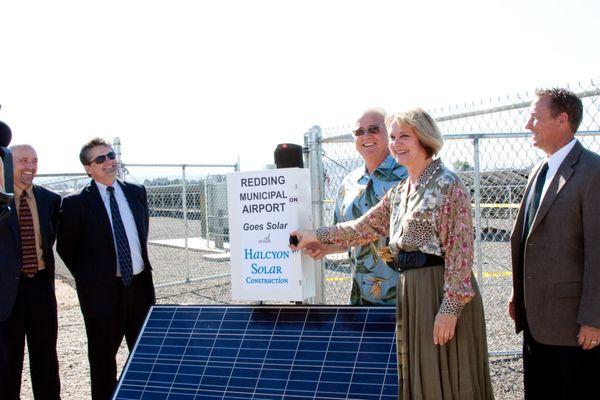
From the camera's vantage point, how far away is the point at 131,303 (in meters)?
4.98

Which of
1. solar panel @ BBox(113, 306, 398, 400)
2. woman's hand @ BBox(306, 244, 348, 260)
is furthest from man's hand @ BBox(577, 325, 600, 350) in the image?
woman's hand @ BBox(306, 244, 348, 260)

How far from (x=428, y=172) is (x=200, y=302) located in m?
7.78

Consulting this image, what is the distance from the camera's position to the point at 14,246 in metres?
4.80

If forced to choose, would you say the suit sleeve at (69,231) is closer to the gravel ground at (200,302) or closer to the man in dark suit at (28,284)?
the man in dark suit at (28,284)

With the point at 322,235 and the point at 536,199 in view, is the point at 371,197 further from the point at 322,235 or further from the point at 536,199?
the point at 536,199

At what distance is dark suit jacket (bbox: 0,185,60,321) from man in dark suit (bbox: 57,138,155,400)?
13cm

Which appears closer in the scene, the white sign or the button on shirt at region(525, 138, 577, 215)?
the button on shirt at region(525, 138, 577, 215)

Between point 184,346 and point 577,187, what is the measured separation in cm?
242

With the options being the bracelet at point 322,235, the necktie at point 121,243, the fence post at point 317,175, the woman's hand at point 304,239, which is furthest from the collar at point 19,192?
the bracelet at point 322,235

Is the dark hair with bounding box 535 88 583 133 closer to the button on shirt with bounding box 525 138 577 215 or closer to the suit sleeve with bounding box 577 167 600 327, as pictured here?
the button on shirt with bounding box 525 138 577 215

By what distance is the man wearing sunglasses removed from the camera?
157 inches

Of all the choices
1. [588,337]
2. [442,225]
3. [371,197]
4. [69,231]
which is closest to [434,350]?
[442,225]

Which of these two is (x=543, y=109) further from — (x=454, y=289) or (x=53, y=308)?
(x=53, y=308)

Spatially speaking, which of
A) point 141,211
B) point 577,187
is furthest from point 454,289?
point 141,211
